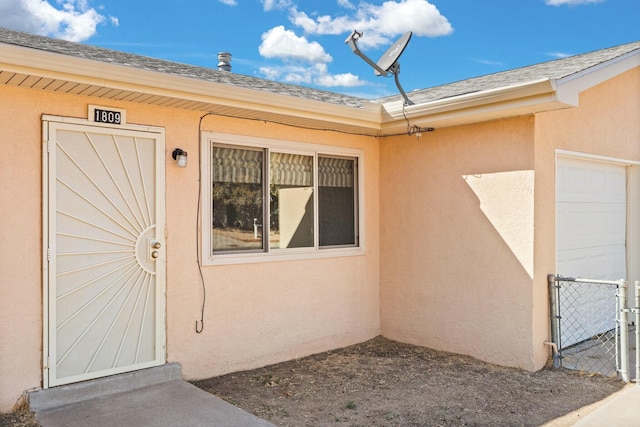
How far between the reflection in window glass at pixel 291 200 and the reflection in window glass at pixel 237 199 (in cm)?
19

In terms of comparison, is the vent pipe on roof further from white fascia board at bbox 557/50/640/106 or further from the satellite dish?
white fascia board at bbox 557/50/640/106

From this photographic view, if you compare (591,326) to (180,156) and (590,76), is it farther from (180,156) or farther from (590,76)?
(180,156)

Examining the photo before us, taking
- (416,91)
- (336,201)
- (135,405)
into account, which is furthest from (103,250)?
(416,91)

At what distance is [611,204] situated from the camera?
6.84 meters

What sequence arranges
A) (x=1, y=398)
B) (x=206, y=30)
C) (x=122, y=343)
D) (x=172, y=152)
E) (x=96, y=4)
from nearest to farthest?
(x=1, y=398)
(x=122, y=343)
(x=172, y=152)
(x=96, y=4)
(x=206, y=30)

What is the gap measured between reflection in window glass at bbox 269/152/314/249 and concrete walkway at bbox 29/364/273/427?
2007 mm

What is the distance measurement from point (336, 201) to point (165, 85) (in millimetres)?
2883

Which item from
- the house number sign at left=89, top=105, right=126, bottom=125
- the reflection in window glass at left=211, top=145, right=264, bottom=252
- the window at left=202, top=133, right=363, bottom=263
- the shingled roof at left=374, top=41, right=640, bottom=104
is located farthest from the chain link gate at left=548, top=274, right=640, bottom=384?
the house number sign at left=89, top=105, right=126, bottom=125

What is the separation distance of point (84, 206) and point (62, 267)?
567 mm

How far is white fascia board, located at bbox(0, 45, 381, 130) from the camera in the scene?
3.68 meters

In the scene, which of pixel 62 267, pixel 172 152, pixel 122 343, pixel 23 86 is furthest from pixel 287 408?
pixel 23 86

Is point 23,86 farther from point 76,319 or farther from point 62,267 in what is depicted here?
point 76,319

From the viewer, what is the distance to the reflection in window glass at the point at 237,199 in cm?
537

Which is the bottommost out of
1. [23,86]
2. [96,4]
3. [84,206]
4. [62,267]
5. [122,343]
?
[122,343]
